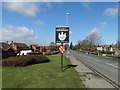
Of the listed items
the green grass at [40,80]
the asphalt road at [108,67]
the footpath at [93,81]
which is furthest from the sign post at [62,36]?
the asphalt road at [108,67]

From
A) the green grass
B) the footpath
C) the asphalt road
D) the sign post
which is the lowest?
the asphalt road

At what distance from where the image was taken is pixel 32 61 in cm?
1622

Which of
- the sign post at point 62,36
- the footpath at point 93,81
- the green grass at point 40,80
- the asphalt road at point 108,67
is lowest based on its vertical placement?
the asphalt road at point 108,67

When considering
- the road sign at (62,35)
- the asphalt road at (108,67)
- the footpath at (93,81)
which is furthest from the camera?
the road sign at (62,35)

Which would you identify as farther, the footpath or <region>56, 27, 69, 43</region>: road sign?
<region>56, 27, 69, 43</region>: road sign

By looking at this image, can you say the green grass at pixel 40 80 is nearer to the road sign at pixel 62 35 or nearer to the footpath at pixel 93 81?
the footpath at pixel 93 81

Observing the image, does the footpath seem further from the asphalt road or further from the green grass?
the asphalt road

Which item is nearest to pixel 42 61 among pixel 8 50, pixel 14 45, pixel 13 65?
pixel 13 65

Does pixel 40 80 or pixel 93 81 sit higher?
pixel 40 80

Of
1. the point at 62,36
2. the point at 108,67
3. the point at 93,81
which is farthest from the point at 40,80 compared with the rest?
the point at 108,67

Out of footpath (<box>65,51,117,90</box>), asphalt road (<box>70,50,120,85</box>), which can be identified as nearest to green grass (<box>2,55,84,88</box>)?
footpath (<box>65,51,117,90</box>)

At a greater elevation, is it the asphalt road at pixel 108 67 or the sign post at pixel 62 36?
the sign post at pixel 62 36

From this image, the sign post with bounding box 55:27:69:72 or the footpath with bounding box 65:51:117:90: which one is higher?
the sign post with bounding box 55:27:69:72

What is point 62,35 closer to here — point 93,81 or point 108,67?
point 93,81
